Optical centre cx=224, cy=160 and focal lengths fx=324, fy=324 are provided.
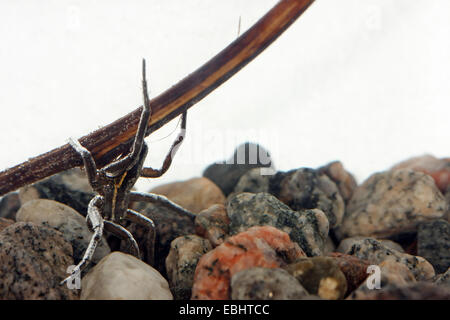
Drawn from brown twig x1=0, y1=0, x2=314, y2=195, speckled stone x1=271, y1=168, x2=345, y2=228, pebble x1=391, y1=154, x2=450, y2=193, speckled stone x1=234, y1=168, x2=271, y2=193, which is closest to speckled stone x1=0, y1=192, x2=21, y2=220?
brown twig x1=0, y1=0, x2=314, y2=195

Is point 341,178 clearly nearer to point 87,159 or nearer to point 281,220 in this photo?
point 281,220

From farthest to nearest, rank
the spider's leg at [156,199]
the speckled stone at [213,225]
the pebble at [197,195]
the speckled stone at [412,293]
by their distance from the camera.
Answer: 1. the pebble at [197,195]
2. the spider's leg at [156,199]
3. the speckled stone at [213,225]
4. the speckled stone at [412,293]

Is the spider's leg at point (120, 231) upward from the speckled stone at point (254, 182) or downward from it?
downward

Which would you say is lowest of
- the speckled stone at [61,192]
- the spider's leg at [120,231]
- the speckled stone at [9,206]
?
the spider's leg at [120,231]

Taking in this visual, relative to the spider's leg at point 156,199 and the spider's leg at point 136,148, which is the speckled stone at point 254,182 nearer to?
the spider's leg at point 156,199

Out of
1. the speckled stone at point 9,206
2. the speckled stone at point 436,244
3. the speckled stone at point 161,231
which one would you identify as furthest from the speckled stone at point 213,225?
the speckled stone at point 9,206

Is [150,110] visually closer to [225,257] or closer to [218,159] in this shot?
[225,257]

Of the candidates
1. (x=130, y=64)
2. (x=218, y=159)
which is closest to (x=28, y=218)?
(x=130, y=64)
